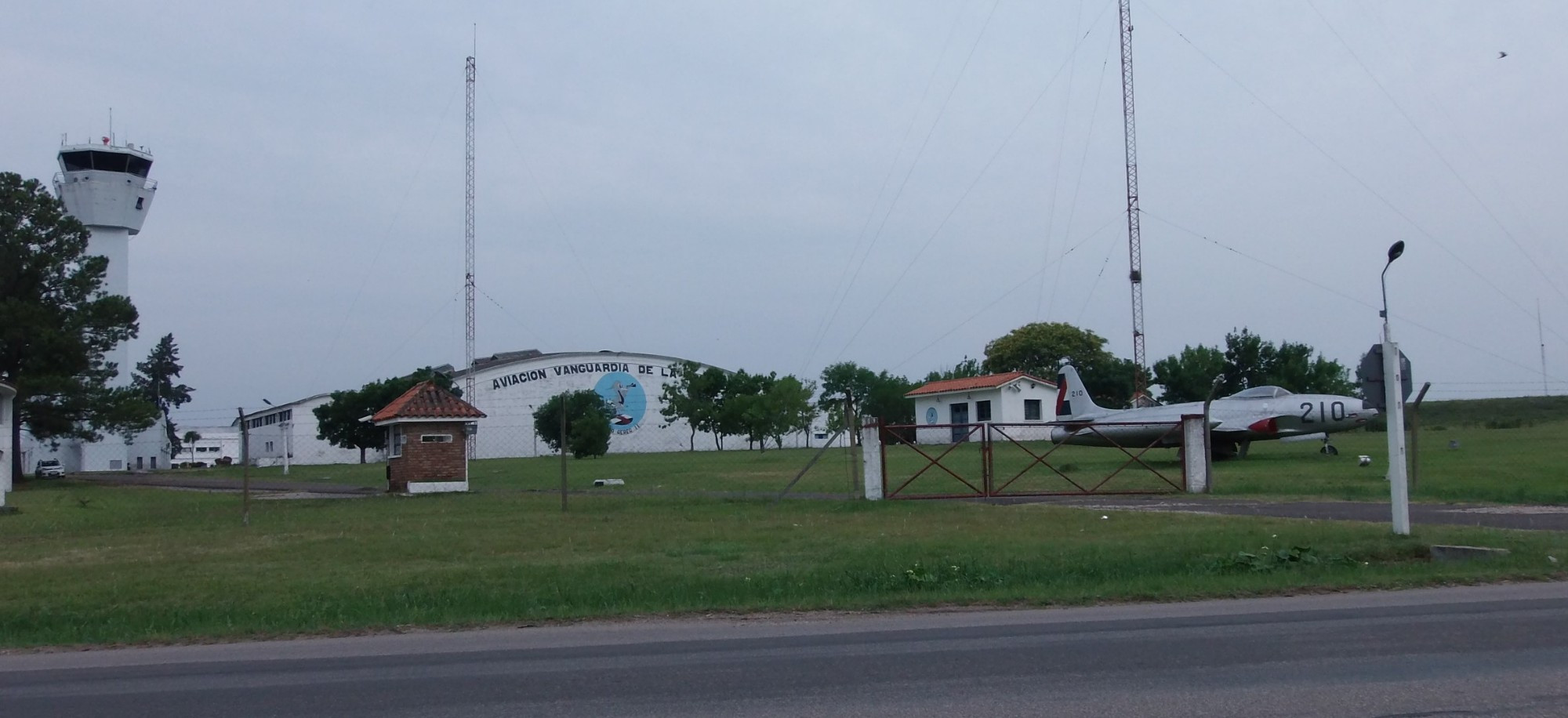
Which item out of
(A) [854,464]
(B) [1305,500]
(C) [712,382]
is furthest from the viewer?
(C) [712,382]

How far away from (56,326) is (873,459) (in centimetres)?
4289

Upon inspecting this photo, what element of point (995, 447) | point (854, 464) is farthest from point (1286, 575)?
point (995, 447)

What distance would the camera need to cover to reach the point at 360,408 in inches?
3157

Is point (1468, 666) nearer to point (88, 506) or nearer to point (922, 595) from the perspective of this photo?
point (922, 595)

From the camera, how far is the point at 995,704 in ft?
23.2

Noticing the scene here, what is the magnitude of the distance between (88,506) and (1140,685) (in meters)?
30.5

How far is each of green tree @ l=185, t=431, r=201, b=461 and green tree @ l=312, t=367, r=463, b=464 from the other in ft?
39.0

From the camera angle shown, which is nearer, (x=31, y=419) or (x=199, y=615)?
(x=199, y=615)

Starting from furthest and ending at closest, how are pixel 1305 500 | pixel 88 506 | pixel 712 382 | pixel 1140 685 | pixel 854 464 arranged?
pixel 712 382 → pixel 88 506 → pixel 854 464 → pixel 1305 500 → pixel 1140 685

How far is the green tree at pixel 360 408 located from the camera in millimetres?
77625

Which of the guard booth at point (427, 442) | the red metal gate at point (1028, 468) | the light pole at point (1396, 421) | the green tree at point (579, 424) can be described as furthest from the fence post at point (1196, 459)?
the green tree at point (579, 424)

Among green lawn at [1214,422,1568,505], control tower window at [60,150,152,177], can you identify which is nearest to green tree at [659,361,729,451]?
control tower window at [60,150,152,177]

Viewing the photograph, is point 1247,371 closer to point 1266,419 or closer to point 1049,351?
point 1049,351

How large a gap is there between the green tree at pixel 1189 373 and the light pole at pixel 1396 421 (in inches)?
2423
